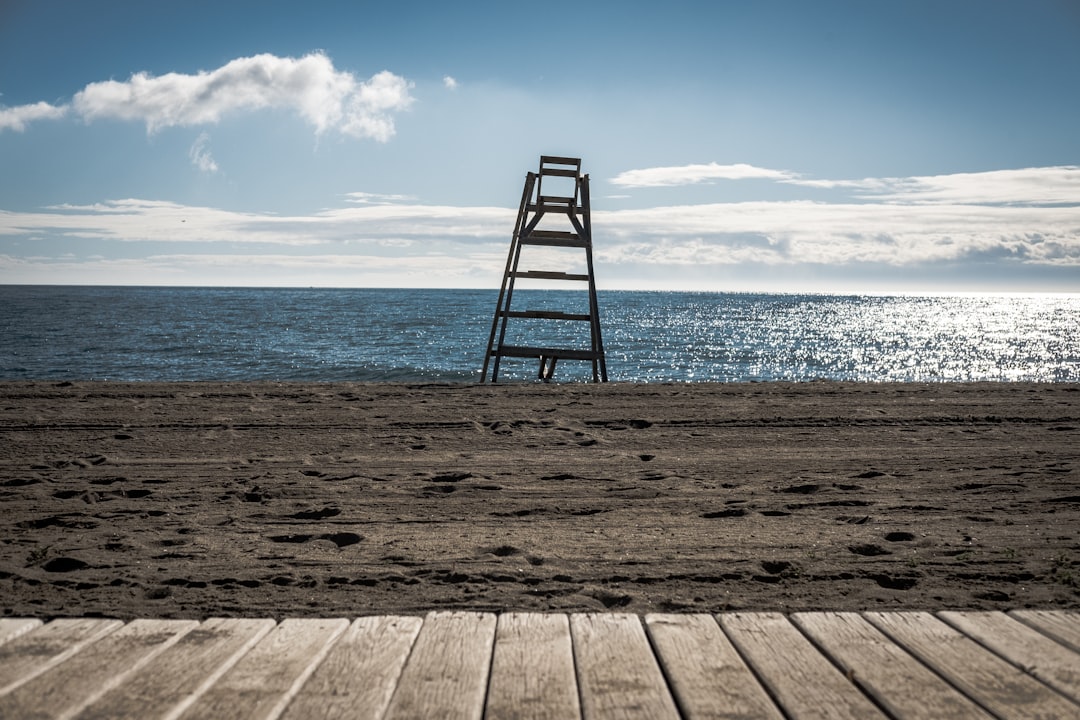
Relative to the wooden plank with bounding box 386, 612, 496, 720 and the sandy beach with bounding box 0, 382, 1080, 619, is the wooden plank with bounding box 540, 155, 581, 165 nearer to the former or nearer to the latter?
the sandy beach with bounding box 0, 382, 1080, 619

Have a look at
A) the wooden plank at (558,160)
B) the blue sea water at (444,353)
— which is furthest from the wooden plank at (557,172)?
the blue sea water at (444,353)

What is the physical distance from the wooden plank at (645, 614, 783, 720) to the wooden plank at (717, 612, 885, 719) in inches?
1.7

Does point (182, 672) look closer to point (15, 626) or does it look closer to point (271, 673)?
point (271, 673)

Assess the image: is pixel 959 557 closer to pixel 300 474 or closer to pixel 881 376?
pixel 300 474

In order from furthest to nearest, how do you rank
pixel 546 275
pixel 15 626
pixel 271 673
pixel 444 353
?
pixel 444 353 < pixel 546 275 < pixel 15 626 < pixel 271 673

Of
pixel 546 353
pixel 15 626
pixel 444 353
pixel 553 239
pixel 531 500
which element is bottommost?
pixel 444 353

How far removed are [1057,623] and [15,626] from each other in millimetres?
3608

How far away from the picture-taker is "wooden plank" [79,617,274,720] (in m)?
2.35

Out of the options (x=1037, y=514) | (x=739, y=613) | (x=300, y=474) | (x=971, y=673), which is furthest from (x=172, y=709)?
(x=1037, y=514)

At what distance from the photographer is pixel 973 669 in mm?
2658

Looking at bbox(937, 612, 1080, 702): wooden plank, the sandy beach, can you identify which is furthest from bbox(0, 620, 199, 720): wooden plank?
bbox(937, 612, 1080, 702): wooden plank

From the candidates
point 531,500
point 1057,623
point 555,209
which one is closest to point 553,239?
point 555,209

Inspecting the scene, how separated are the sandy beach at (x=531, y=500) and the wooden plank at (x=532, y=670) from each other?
15.2 inches

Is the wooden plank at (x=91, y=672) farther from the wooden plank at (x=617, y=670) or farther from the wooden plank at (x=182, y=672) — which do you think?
the wooden plank at (x=617, y=670)
